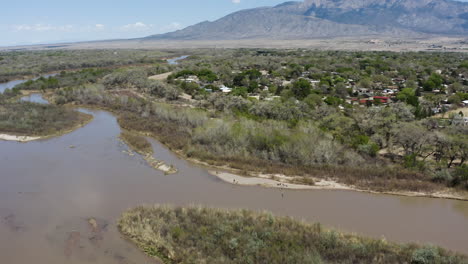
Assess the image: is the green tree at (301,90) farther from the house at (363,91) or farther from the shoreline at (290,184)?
the shoreline at (290,184)

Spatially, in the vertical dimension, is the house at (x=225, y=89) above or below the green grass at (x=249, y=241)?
above

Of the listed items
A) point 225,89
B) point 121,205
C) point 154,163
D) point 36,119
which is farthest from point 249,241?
point 225,89

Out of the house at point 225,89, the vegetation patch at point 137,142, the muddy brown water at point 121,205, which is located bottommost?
the muddy brown water at point 121,205

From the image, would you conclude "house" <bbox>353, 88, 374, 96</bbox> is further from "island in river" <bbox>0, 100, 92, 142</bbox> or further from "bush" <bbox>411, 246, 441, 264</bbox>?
"island in river" <bbox>0, 100, 92, 142</bbox>

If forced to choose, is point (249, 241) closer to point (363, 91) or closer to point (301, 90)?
point (301, 90)

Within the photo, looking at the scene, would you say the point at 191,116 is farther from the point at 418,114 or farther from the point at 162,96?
the point at 418,114

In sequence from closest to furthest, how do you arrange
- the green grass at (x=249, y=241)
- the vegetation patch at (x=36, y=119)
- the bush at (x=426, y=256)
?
the bush at (x=426, y=256), the green grass at (x=249, y=241), the vegetation patch at (x=36, y=119)

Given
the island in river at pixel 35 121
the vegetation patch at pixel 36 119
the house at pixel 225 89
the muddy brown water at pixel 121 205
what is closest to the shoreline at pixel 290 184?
the muddy brown water at pixel 121 205
